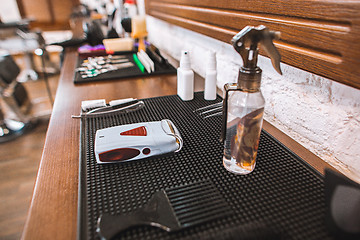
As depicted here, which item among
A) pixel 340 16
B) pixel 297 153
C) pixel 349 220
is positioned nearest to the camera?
pixel 349 220

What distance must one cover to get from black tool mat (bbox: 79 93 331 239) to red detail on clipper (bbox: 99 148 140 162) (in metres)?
0.02

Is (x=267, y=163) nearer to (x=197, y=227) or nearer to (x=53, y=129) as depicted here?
(x=197, y=227)

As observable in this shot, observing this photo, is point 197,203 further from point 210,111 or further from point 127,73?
point 127,73

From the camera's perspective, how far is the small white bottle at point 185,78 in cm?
73

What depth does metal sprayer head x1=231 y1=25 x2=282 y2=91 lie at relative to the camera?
36 centimetres

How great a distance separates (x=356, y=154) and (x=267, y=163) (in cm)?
17

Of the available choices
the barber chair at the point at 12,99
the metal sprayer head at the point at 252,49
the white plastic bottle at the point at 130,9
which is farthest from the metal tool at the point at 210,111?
the barber chair at the point at 12,99

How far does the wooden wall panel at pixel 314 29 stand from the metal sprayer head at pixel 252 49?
139mm

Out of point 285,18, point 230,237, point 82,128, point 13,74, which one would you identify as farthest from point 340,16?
point 13,74

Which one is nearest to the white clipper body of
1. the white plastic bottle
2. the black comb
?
the black comb

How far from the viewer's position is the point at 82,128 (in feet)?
2.09

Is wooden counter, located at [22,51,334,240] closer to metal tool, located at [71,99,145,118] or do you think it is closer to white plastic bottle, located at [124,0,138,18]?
metal tool, located at [71,99,145,118]

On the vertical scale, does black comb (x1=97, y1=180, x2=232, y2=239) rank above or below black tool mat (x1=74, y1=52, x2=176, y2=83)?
above

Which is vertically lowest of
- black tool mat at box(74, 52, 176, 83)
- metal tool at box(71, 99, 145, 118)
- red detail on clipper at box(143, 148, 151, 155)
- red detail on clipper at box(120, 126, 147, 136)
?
black tool mat at box(74, 52, 176, 83)
